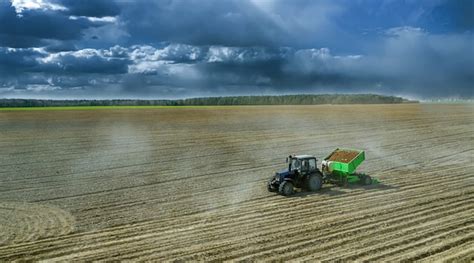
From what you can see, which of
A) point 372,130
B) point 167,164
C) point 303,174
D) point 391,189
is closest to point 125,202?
point 303,174

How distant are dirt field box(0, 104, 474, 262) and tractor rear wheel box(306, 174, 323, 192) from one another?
1.24ft

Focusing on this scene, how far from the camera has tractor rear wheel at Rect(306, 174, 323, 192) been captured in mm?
18125

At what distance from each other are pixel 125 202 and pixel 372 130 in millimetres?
30778

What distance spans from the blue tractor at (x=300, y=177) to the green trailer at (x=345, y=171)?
124 cm

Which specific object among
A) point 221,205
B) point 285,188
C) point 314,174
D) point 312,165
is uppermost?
point 312,165

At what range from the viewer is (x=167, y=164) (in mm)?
26031

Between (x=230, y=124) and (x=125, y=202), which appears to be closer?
(x=125, y=202)

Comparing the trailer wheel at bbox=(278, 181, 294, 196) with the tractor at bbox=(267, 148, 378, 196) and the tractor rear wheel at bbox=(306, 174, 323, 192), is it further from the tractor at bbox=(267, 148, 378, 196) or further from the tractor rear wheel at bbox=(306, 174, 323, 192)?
the tractor rear wheel at bbox=(306, 174, 323, 192)

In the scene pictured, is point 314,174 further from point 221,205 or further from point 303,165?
point 221,205

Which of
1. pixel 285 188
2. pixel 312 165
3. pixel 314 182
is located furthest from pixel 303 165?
pixel 285 188

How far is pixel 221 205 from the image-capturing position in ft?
54.6

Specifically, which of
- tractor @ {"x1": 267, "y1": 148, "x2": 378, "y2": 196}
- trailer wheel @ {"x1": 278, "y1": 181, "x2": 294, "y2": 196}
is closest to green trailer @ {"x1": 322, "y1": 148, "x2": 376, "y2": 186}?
tractor @ {"x1": 267, "y1": 148, "x2": 378, "y2": 196}

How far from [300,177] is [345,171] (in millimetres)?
2308

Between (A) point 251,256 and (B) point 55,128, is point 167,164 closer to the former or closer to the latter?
(A) point 251,256
